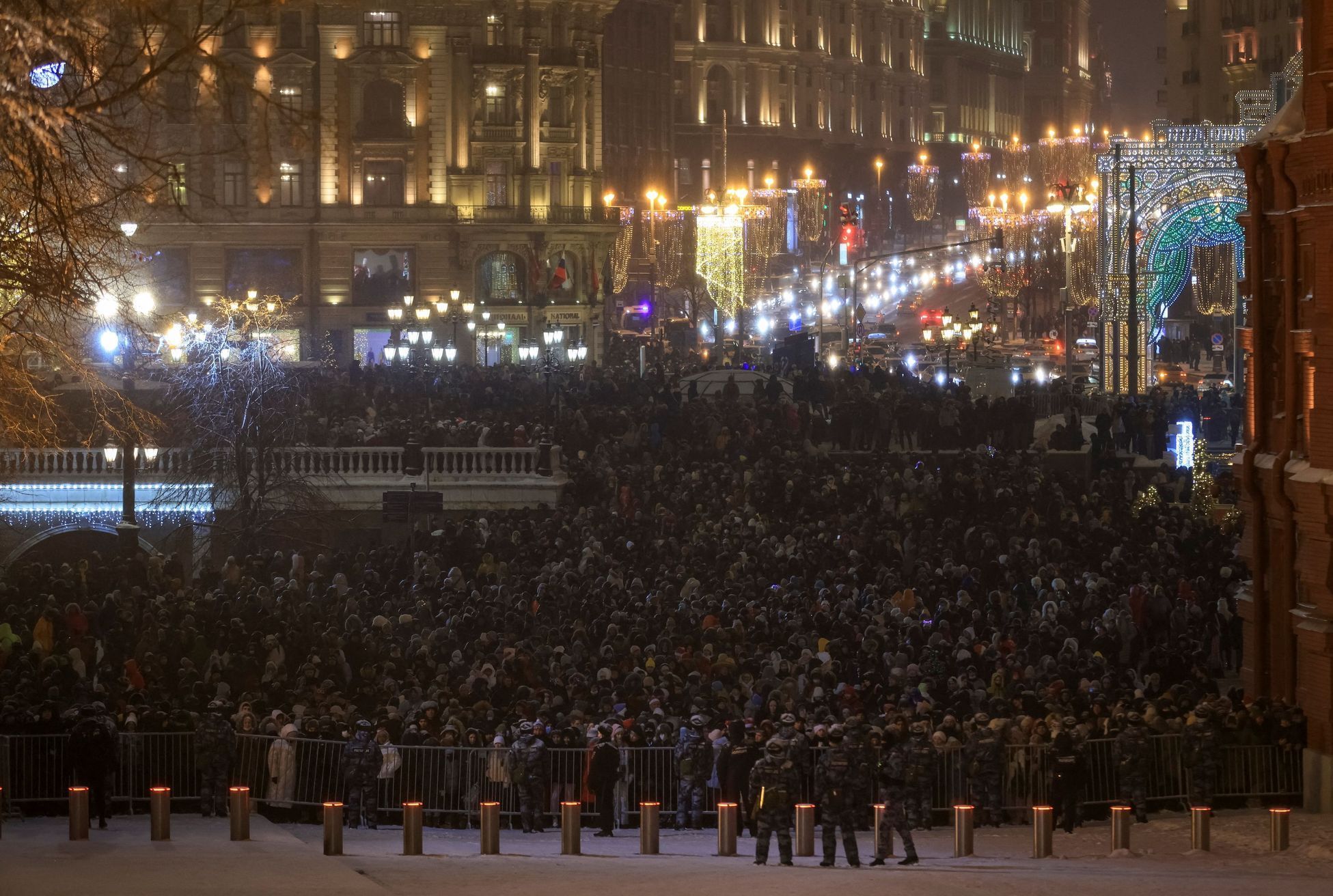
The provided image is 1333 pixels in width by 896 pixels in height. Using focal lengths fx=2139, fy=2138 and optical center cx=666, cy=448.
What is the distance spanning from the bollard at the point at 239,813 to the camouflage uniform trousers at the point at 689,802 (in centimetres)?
411

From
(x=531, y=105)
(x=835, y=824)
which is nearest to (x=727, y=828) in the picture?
(x=835, y=824)

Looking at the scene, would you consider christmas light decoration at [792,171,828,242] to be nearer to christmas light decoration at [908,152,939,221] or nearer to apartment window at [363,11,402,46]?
christmas light decoration at [908,152,939,221]

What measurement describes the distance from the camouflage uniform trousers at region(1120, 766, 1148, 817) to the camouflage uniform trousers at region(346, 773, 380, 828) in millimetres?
6659

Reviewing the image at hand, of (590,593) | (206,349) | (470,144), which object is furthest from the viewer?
(470,144)

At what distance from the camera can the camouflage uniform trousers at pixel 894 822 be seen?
17125 mm

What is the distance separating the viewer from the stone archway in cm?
3519

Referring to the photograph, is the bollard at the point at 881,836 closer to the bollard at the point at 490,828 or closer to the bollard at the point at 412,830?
the bollard at the point at 490,828

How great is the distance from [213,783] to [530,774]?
109 inches

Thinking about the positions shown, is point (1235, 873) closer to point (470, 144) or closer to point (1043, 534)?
point (1043, 534)

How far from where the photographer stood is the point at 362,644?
24.6m

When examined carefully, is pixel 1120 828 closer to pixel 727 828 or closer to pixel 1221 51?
pixel 727 828

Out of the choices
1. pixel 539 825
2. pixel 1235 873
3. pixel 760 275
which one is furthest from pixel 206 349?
pixel 760 275

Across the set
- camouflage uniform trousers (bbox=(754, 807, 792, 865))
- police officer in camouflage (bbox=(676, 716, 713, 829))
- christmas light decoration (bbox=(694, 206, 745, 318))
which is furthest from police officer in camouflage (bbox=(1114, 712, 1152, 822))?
christmas light decoration (bbox=(694, 206, 745, 318))

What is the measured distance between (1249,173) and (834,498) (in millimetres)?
13069
